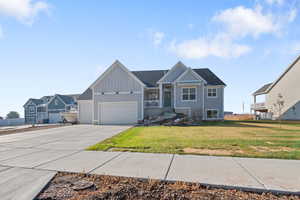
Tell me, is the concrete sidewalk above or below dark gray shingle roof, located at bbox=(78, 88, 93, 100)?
below

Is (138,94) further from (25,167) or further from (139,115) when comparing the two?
(25,167)

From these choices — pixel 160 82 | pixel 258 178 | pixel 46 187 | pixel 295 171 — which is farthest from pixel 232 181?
pixel 160 82

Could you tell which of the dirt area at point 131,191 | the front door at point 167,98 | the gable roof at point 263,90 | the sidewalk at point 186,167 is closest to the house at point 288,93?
the gable roof at point 263,90

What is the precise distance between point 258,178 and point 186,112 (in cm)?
1629

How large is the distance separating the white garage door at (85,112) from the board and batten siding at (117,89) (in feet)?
3.33

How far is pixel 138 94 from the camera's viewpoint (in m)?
18.5

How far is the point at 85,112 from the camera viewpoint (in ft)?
66.1

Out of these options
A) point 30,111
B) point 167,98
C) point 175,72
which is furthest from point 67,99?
point 175,72

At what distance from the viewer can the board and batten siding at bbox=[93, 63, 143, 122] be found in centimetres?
1852

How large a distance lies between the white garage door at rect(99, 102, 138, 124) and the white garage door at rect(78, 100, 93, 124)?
5.51ft

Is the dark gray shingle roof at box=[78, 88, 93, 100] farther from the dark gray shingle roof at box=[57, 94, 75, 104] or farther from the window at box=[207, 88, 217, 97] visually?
the dark gray shingle roof at box=[57, 94, 75, 104]

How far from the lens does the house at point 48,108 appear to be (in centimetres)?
3484

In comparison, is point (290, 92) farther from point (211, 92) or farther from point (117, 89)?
point (117, 89)

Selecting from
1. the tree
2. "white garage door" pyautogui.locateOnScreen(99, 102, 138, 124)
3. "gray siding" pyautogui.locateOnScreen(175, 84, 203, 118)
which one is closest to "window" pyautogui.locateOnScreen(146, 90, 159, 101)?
"gray siding" pyautogui.locateOnScreen(175, 84, 203, 118)
